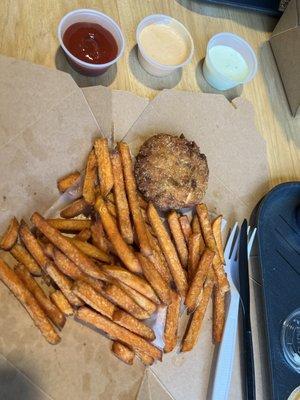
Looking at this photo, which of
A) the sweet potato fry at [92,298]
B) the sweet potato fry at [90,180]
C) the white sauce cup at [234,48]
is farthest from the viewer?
the white sauce cup at [234,48]

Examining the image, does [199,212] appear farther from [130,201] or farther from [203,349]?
[203,349]

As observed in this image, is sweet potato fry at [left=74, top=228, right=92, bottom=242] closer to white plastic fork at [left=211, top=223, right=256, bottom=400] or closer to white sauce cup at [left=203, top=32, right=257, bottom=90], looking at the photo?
white plastic fork at [left=211, top=223, right=256, bottom=400]

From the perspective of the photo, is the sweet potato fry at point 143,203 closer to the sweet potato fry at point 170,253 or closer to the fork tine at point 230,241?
the sweet potato fry at point 170,253

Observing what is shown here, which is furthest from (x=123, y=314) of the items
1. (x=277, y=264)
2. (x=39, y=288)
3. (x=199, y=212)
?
(x=277, y=264)

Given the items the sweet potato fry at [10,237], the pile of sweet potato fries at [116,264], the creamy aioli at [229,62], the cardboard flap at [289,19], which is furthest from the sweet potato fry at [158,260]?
the cardboard flap at [289,19]

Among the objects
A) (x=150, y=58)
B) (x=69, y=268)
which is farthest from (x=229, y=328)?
(x=150, y=58)

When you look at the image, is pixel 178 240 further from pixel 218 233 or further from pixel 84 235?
pixel 84 235
